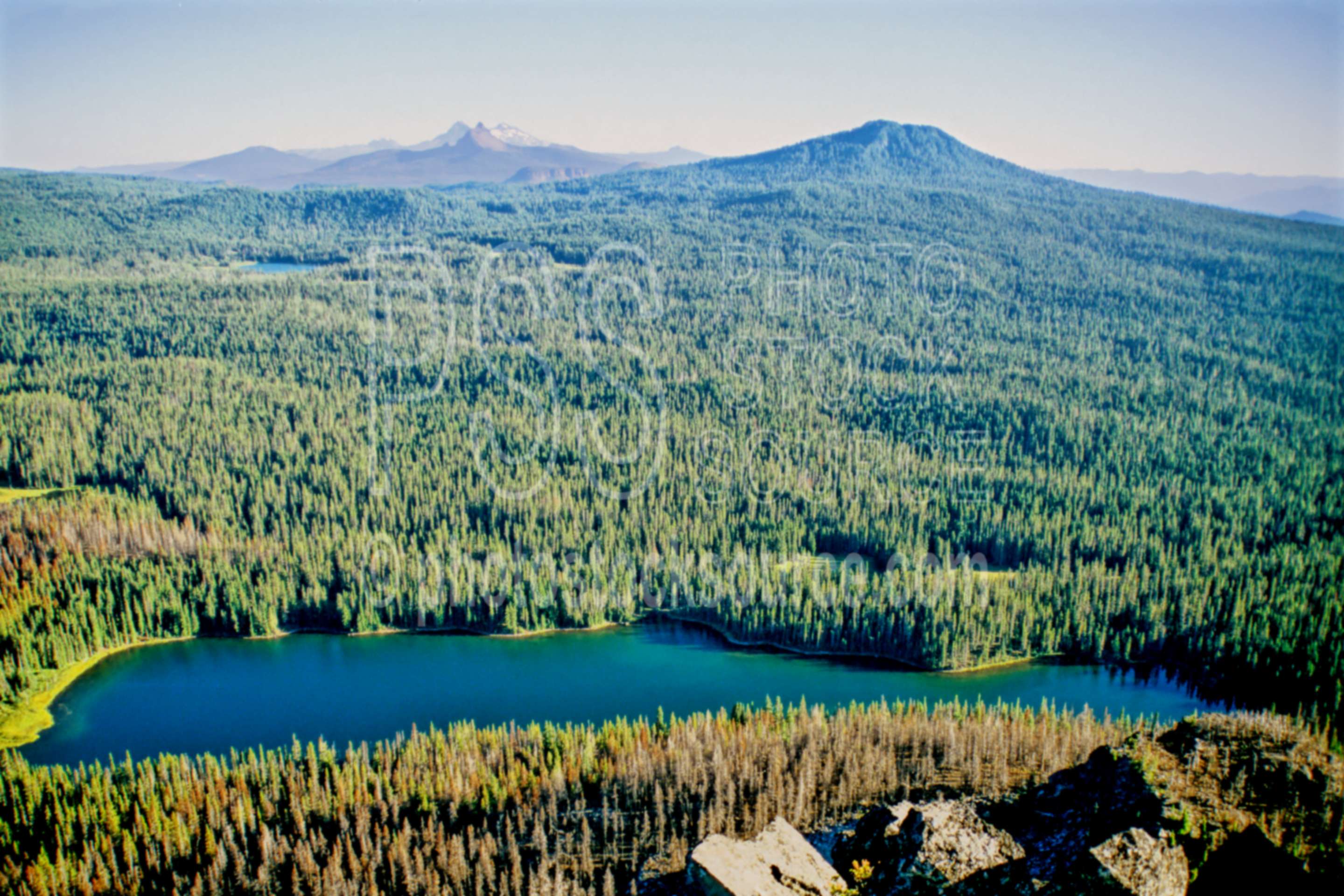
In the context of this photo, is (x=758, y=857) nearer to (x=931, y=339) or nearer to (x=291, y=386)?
(x=291, y=386)

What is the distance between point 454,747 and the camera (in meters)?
55.2

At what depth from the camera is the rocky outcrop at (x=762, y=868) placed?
102ft

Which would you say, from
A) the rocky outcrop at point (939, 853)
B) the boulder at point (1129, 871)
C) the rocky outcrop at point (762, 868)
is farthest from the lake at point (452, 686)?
the boulder at point (1129, 871)

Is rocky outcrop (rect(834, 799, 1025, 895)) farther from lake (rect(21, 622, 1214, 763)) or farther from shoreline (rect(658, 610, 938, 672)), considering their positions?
shoreline (rect(658, 610, 938, 672))

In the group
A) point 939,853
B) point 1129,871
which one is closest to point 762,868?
point 939,853

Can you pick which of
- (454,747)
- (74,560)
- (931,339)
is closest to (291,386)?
(74,560)

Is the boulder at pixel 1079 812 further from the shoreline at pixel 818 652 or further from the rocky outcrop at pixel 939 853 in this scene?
the shoreline at pixel 818 652

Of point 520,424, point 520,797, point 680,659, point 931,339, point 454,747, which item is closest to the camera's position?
point 520,797

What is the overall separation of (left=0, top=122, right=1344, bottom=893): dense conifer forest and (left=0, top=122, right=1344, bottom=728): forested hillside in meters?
0.58

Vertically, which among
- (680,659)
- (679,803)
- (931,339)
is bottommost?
(680,659)

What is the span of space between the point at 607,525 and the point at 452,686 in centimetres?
3060

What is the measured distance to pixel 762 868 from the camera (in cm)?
3178

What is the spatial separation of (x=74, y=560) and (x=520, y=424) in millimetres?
62423

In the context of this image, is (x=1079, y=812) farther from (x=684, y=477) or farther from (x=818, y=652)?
(x=684, y=477)
